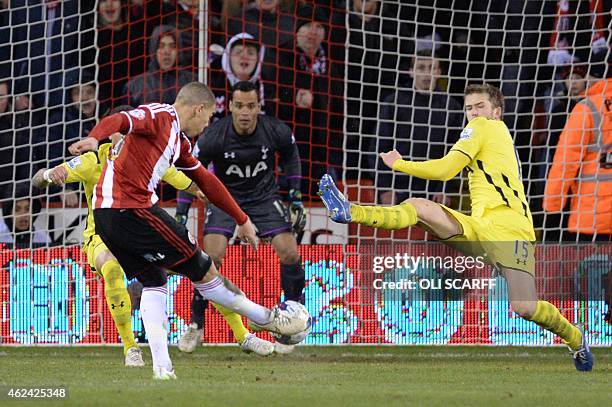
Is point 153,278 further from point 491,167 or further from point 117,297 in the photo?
point 491,167

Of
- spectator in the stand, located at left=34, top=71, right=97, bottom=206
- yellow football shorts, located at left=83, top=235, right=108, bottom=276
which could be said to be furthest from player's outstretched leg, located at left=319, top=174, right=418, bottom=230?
spectator in the stand, located at left=34, top=71, right=97, bottom=206

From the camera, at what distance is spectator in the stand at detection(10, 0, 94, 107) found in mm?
13133

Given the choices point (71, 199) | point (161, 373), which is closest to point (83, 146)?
point (161, 373)

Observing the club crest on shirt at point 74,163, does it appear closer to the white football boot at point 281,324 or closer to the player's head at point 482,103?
the white football boot at point 281,324

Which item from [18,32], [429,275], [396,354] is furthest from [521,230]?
[18,32]

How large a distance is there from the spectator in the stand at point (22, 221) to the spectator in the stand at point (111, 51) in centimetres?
115

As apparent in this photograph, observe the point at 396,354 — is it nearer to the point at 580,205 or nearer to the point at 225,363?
the point at 225,363

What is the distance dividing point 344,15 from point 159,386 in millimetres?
7195

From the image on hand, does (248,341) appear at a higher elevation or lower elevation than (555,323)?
lower

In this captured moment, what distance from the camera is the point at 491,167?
9328 mm

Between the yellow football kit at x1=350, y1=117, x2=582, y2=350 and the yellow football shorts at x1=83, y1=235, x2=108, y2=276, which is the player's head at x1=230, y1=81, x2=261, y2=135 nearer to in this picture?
the yellow football shorts at x1=83, y1=235, x2=108, y2=276

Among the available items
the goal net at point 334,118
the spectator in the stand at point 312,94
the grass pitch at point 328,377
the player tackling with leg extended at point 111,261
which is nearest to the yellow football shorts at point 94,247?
the player tackling with leg extended at point 111,261

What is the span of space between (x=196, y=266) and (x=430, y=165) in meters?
1.91

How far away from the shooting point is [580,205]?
41.5 feet
